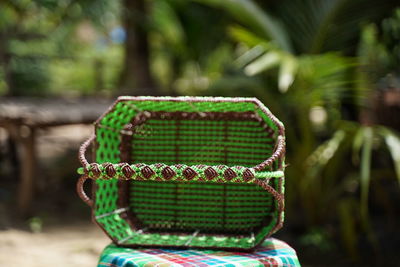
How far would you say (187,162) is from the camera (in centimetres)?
215

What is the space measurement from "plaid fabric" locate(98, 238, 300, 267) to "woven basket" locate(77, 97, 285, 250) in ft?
0.48

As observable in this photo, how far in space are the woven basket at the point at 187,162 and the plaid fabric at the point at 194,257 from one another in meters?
0.15

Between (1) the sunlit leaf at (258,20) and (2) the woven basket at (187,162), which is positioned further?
(1) the sunlit leaf at (258,20)

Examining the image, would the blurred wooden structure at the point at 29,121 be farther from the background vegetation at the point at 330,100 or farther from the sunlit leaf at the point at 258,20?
the sunlit leaf at the point at 258,20

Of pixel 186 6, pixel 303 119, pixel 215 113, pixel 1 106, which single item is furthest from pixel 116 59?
pixel 215 113

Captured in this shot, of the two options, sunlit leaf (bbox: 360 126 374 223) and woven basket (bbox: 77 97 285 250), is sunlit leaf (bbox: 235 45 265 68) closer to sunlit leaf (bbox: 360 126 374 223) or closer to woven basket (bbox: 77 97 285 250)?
sunlit leaf (bbox: 360 126 374 223)

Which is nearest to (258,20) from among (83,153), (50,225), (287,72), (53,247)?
(287,72)

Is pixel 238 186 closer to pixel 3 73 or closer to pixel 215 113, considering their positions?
pixel 215 113

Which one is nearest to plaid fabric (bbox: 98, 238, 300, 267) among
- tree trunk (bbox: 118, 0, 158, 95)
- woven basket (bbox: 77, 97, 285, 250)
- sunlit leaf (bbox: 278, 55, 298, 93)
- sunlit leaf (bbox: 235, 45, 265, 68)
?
woven basket (bbox: 77, 97, 285, 250)

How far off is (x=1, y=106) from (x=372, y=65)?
3.18 meters

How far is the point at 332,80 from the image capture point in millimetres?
3490

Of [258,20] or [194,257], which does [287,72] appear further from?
[194,257]

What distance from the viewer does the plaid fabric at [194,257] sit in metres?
1.65

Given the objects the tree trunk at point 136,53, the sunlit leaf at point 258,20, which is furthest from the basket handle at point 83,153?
the tree trunk at point 136,53
